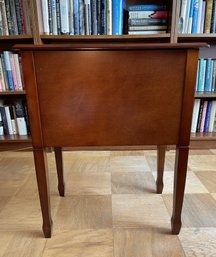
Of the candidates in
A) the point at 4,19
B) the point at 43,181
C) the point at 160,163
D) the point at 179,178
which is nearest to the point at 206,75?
the point at 160,163

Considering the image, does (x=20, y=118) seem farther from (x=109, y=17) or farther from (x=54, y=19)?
(x=109, y=17)

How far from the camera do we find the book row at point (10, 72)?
153cm

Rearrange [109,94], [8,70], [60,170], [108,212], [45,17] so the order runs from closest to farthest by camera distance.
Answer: [109,94]
[108,212]
[60,170]
[45,17]
[8,70]

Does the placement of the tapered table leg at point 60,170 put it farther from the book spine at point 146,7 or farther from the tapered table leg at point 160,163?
the book spine at point 146,7

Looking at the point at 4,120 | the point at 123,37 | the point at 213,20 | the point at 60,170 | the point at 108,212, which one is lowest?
the point at 108,212

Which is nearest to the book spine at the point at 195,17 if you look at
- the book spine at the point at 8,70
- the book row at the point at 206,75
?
the book row at the point at 206,75

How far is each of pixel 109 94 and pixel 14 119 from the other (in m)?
1.27

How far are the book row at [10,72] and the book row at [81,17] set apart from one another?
1.01 ft

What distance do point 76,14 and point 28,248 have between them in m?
1.40

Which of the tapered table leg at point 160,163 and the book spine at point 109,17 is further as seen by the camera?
the book spine at point 109,17

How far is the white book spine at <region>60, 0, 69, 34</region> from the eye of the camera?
1.40 m

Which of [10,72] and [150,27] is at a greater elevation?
[150,27]

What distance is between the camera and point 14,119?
168cm

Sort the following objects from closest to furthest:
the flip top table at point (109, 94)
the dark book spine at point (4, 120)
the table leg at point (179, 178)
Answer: the flip top table at point (109, 94), the table leg at point (179, 178), the dark book spine at point (4, 120)
